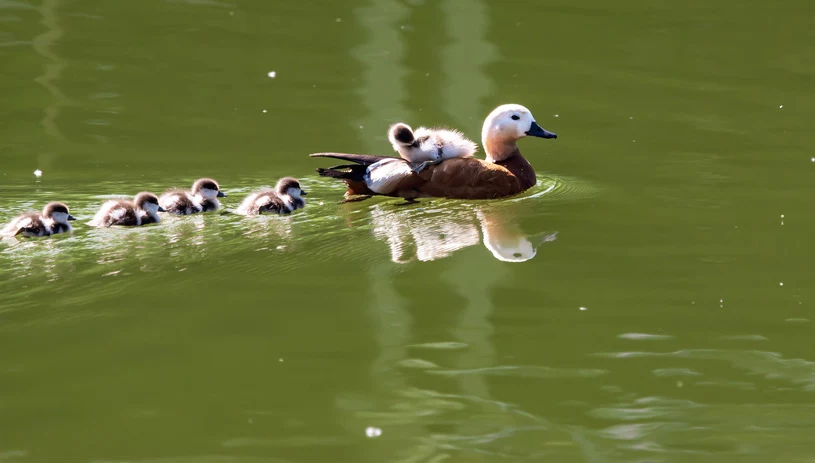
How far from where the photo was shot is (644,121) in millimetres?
10469

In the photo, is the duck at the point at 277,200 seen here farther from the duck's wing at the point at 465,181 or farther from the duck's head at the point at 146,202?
the duck's wing at the point at 465,181

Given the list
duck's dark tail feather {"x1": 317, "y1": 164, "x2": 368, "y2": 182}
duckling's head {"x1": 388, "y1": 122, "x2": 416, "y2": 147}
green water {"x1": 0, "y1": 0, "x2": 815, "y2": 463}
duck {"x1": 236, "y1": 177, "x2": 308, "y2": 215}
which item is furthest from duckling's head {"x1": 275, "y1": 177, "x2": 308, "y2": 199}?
duckling's head {"x1": 388, "y1": 122, "x2": 416, "y2": 147}

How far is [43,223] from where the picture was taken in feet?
22.9

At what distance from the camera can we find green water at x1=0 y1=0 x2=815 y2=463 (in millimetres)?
4359

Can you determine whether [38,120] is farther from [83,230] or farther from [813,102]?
[813,102]

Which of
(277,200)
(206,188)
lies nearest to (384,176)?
(277,200)

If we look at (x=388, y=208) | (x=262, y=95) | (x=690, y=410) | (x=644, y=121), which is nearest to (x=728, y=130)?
(x=644, y=121)

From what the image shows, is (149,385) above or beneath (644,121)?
beneath

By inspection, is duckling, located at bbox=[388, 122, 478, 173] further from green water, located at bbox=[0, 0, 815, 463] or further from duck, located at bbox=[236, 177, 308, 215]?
duck, located at bbox=[236, 177, 308, 215]

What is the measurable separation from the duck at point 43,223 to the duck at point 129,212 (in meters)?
0.22

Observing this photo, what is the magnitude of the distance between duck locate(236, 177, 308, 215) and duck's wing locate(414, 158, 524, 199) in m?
0.89

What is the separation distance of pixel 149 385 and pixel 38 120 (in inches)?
256

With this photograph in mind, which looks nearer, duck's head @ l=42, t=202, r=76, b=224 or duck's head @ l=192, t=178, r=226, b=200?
duck's head @ l=42, t=202, r=76, b=224

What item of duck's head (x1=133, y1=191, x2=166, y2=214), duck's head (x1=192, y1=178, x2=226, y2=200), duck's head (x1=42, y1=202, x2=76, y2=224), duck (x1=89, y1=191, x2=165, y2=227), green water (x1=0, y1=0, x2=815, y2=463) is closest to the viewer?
green water (x1=0, y1=0, x2=815, y2=463)
